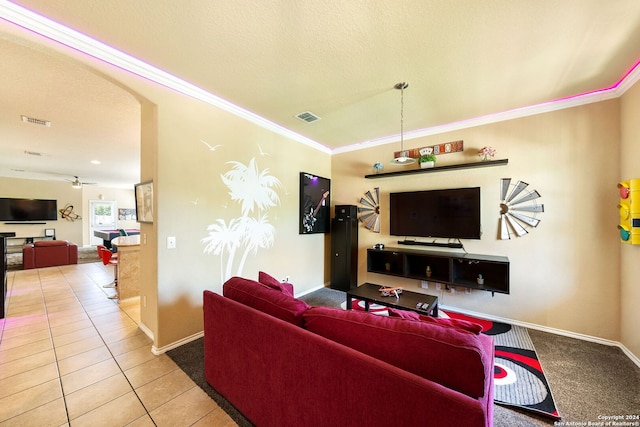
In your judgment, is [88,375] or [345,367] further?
[88,375]

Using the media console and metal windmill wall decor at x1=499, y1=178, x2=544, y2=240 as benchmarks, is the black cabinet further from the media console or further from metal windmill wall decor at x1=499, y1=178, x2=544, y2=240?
metal windmill wall decor at x1=499, y1=178, x2=544, y2=240

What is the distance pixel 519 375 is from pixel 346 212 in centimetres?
289

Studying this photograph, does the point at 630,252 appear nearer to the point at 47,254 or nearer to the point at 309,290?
the point at 309,290

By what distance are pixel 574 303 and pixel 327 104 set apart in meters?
3.74

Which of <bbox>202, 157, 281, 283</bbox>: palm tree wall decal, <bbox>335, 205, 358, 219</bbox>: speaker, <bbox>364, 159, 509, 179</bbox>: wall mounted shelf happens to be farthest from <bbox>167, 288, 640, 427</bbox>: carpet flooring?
<bbox>335, 205, 358, 219</bbox>: speaker

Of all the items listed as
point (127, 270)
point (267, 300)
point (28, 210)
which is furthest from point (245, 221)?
point (28, 210)

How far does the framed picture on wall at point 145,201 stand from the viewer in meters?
2.43

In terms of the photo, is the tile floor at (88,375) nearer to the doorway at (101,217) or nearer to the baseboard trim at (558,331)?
the baseboard trim at (558,331)

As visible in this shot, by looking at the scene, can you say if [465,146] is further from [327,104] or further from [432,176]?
[327,104]

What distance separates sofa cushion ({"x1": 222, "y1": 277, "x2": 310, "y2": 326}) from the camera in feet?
4.55

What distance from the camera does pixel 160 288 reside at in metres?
2.31

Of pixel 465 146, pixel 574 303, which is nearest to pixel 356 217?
pixel 465 146

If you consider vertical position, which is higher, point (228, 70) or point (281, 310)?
point (228, 70)

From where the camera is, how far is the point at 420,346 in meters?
0.97
